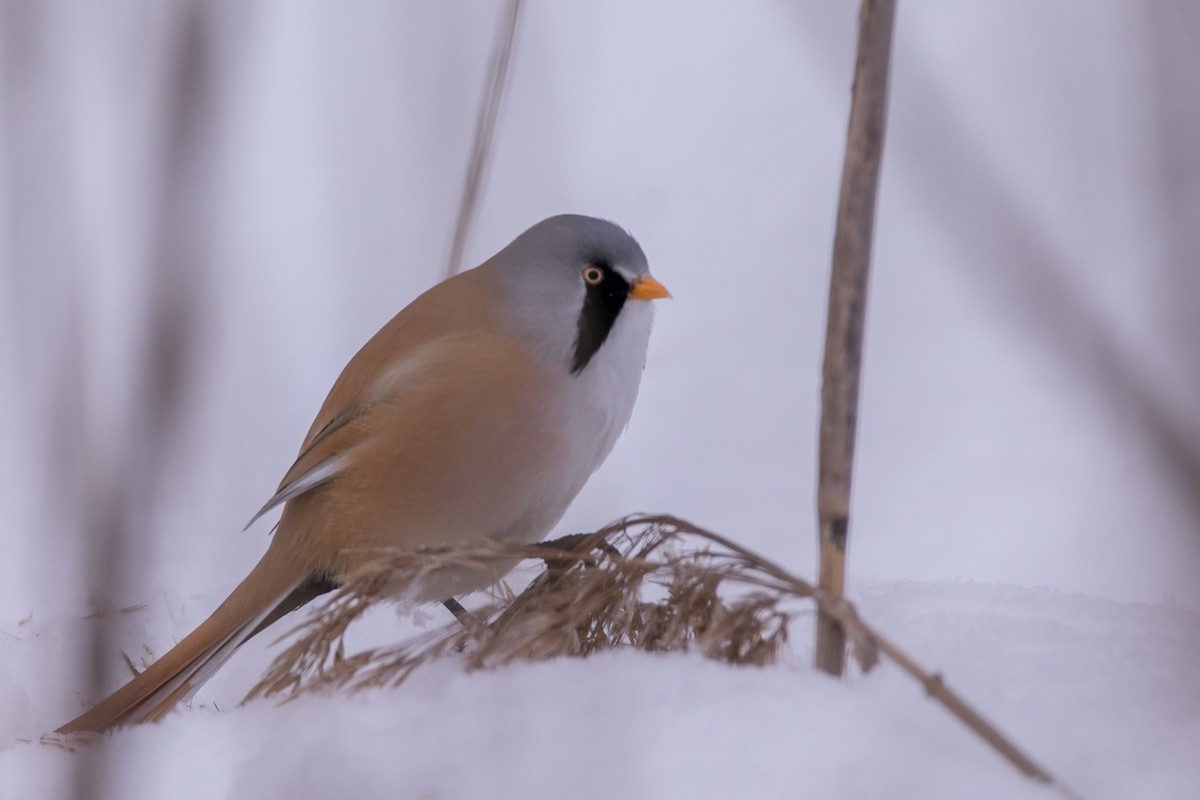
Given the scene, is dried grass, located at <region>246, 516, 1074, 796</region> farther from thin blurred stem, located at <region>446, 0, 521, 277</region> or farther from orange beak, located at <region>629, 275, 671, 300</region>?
orange beak, located at <region>629, 275, 671, 300</region>

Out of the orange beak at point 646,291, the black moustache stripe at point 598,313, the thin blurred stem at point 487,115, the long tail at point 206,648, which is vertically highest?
the thin blurred stem at point 487,115

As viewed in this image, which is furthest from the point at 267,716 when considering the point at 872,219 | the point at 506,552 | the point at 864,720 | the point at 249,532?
the point at 249,532

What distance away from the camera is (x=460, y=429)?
1891 millimetres

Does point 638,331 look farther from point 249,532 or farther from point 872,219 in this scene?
point 249,532

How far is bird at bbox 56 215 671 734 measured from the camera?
1.88 metres

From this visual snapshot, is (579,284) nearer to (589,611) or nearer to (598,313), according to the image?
(598,313)

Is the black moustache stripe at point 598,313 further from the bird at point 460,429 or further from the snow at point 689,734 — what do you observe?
the snow at point 689,734

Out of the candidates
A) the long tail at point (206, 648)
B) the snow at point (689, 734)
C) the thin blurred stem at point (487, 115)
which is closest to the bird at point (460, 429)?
the long tail at point (206, 648)

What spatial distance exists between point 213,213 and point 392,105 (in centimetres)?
113

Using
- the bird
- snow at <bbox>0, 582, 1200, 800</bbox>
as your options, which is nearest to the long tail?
the bird

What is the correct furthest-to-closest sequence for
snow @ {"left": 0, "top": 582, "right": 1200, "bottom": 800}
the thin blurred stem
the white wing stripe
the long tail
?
the white wing stripe → the long tail → the thin blurred stem → snow @ {"left": 0, "top": 582, "right": 1200, "bottom": 800}

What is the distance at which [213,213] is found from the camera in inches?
33.4

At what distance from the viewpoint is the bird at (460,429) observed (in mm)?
1876

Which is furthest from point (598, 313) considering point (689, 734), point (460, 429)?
point (689, 734)
